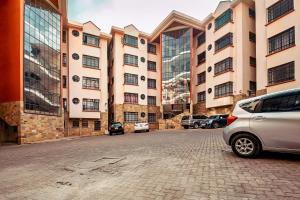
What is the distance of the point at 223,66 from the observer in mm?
28141

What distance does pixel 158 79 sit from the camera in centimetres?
3800

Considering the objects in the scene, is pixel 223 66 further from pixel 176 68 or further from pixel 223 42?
pixel 176 68

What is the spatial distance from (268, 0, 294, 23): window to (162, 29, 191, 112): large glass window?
14.7m

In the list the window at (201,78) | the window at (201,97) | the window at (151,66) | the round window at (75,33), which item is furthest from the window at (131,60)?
the window at (201,97)

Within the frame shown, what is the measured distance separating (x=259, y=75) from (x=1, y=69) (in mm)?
24626

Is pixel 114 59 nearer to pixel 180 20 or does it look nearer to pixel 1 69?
pixel 180 20

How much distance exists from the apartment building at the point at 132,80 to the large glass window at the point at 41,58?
34.9 ft

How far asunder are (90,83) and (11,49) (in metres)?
13.1

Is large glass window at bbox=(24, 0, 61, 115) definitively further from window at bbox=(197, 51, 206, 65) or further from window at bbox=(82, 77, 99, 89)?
window at bbox=(197, 51, 206, 65)

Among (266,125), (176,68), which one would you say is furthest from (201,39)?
(266,125)

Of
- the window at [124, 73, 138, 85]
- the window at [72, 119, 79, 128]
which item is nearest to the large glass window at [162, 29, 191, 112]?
the window at [124, 73, 138, 85]

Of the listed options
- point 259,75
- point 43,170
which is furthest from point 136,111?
point 43,170

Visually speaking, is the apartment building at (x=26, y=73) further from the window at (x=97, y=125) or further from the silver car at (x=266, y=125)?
the silver car at (x=266, y=125)

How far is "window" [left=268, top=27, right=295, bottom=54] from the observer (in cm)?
1938
